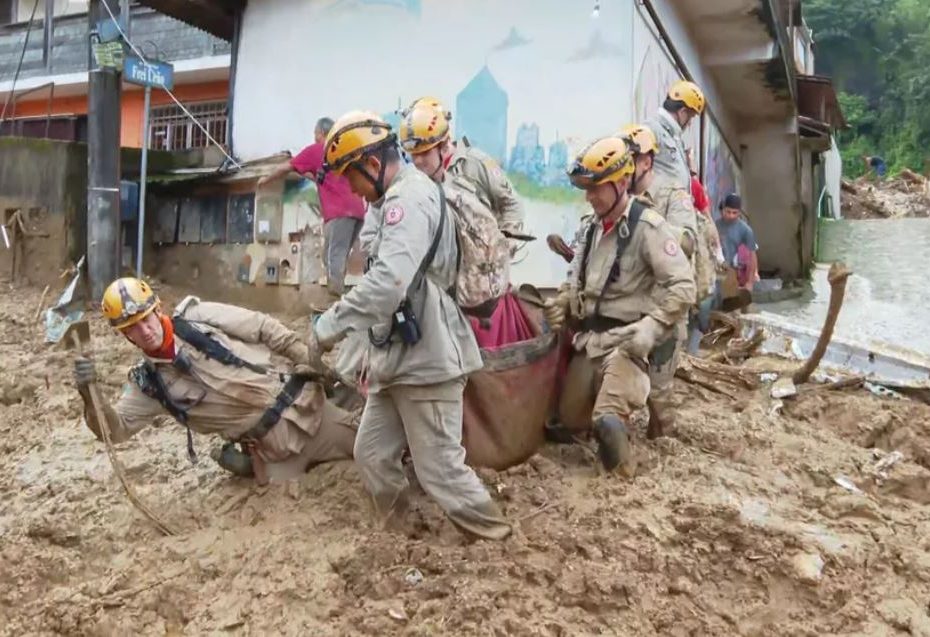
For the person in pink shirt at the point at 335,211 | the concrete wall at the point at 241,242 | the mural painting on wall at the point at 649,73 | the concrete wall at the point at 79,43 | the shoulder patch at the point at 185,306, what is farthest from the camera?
the concrete wall at the point at 79,43

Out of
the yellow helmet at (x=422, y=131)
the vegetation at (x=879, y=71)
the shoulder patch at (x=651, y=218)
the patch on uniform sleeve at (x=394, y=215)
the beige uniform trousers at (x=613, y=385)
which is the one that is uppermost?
the vegetation at (x=879, y=71)

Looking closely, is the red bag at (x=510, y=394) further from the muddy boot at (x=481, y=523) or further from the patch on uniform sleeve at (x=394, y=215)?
the patch on uniform sleeve at (x=394, y=215)

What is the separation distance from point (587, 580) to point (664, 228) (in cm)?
178

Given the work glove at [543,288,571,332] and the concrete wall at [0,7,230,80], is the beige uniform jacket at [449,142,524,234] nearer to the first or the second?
the work glove at [543,288,571,332]

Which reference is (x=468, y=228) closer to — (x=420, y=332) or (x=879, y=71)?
(x=420, y=332)

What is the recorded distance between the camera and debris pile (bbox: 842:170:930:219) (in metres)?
22.9

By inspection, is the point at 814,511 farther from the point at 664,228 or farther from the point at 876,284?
the point at 876,284

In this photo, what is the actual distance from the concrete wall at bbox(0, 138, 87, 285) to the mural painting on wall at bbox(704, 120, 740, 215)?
7.27 metres

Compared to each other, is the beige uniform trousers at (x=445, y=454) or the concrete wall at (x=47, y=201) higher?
the concrete wall at (x=47, y=201)

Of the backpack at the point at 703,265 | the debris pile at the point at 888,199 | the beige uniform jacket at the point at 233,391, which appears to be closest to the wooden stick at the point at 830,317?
the backpack at the point at 703,265

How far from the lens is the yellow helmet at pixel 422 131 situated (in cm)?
435

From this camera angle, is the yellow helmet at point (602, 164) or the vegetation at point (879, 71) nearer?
the yellow helmet at point (602, 164)

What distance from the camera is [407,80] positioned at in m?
8.62

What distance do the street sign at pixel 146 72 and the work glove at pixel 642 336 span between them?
5.57 m
